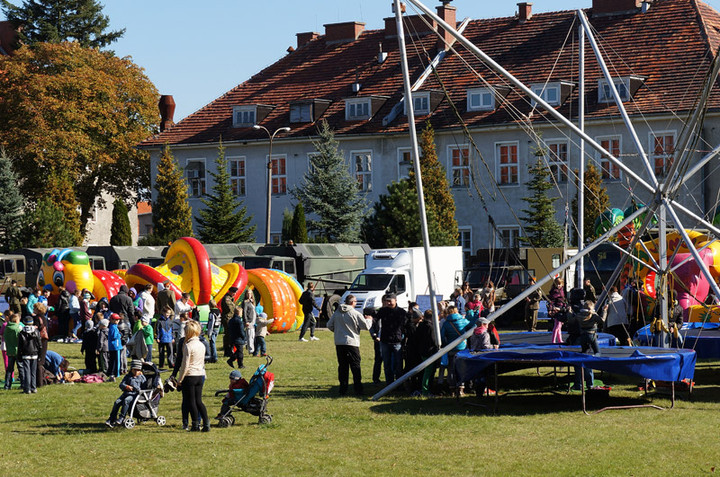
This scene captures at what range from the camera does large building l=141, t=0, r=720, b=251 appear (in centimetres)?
5066

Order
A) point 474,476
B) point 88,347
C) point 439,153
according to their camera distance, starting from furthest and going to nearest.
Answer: point 439,153, point 88,347, point 474,476

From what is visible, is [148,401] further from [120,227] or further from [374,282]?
[120,227]

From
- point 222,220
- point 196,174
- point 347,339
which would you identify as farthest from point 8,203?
point 347,339

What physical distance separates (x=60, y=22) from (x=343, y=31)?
68.3 ft

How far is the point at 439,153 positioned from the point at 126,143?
21.4 m

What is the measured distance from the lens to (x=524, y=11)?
58.6m

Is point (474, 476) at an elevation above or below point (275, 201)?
below

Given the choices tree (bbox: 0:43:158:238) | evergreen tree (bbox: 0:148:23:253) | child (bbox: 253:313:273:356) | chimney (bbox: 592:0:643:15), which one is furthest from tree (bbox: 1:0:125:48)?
child (bbox: 253:313:273:356)

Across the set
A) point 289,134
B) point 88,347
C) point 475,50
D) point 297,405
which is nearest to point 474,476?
point 297,405

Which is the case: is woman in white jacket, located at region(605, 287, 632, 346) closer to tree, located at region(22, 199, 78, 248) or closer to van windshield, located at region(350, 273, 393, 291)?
van windshield, located at region(350, 273, 393, 291)

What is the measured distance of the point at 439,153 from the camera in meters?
56.0

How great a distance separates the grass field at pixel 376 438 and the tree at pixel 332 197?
33.7 m

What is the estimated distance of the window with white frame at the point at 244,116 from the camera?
202 feet

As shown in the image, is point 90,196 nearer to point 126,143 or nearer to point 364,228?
A: point 126,143
